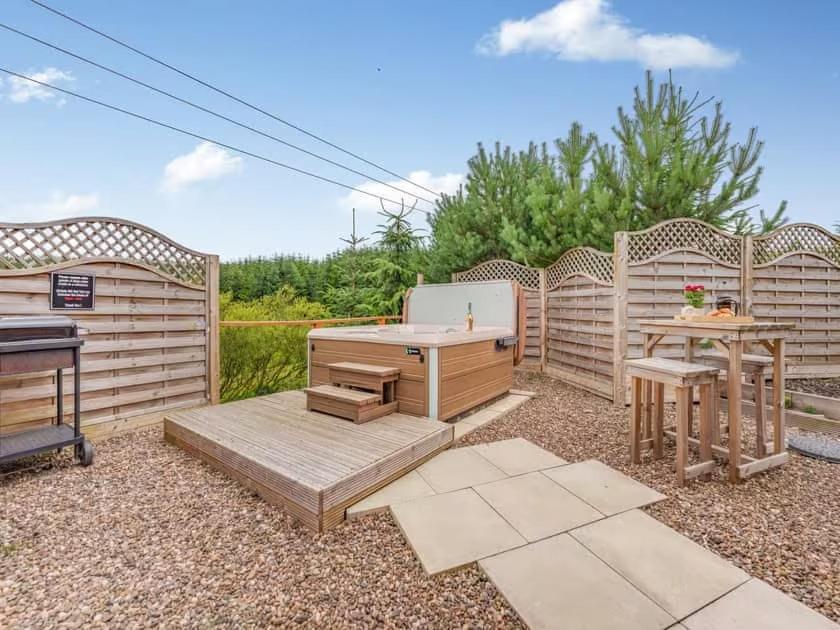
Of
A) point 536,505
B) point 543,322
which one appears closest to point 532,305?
point 543,322

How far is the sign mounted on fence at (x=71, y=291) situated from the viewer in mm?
3123

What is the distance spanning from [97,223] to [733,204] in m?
7.50

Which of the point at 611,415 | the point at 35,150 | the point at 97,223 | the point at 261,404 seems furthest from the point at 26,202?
the point at 611,415

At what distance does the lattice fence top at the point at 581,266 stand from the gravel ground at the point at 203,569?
4282 mm

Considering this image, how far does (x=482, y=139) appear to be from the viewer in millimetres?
7449

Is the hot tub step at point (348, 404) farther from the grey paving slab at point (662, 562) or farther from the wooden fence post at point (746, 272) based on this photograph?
the wooden fence post at point (746, 272)

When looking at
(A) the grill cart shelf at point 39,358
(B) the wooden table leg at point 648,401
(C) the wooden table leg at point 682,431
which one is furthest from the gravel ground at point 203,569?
(B) the wooden table leg at point 648,401

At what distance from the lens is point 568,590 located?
59.4 inches

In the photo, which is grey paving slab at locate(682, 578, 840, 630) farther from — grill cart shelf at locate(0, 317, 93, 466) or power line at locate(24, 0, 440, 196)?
power line at locate(24, 0, 440, 196)

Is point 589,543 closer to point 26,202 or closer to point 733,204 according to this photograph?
point 733,204

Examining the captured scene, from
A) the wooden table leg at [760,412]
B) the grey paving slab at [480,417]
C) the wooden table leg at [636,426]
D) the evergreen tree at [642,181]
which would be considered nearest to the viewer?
the wooden table leg at [760,412]

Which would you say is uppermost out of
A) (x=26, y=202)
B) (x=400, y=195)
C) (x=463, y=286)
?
(x=400, y=195)

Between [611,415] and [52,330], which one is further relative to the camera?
[611,415]

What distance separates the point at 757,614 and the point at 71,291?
4.63 metres
